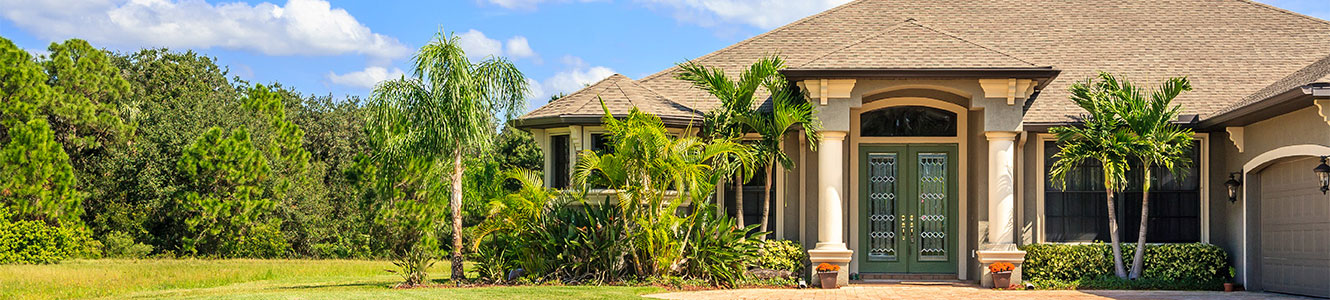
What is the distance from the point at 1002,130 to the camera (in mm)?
14141

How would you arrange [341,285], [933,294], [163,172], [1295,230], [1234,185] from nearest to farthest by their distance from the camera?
[1295,230] < [933,294] < [1234,185] < [341,285] < [163,172]

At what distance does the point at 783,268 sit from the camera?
48.5ft

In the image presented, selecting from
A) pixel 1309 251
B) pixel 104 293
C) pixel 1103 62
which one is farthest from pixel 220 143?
pixel 1309 251

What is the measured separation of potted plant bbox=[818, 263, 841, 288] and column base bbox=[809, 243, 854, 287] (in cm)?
8

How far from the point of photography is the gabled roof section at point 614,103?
14641 millimetres

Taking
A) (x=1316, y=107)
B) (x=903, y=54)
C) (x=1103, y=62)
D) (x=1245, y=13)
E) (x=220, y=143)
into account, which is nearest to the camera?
(x=1316, y=107)

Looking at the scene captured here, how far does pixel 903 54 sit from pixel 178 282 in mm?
10989

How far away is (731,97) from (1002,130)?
3.38m

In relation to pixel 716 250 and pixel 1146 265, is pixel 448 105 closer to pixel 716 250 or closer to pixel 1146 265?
pixel 716 250

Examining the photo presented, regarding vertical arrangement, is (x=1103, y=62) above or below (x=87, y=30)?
below

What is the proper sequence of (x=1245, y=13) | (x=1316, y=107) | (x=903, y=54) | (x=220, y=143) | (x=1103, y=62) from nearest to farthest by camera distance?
(x=1316, y=107)
(x=903, y=54)
(x=1103, y=62)
(x=1245, y=13)
(x=220, y=143)

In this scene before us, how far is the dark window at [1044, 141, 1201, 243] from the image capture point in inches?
602

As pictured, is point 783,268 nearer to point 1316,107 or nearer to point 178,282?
point 1316,107

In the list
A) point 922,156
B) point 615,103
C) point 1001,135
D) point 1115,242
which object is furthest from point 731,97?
point 1115,242
